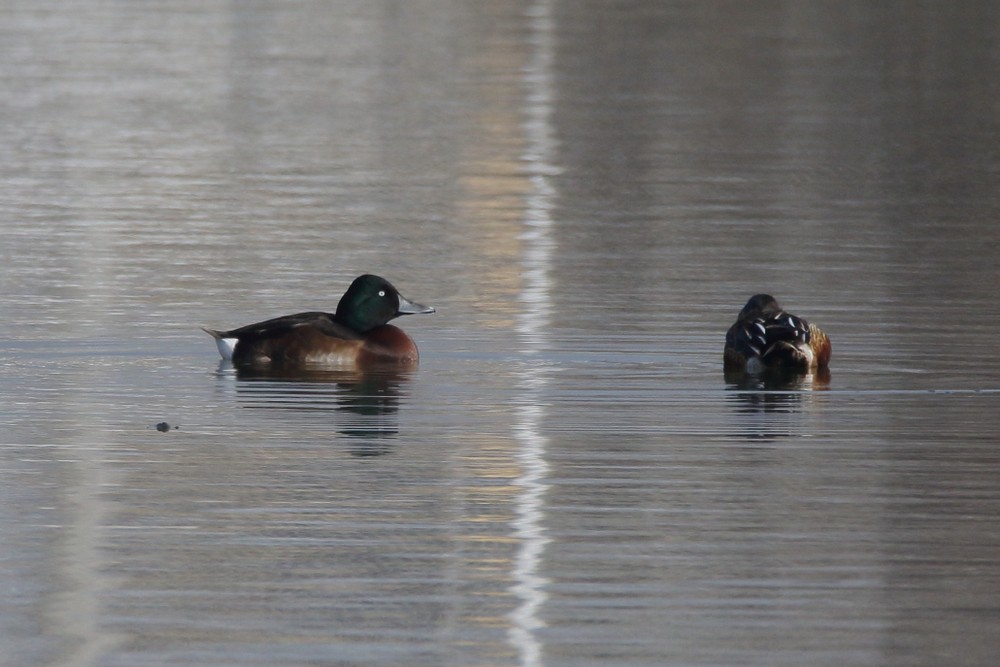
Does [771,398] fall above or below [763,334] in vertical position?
below

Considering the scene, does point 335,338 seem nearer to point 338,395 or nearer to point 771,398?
point 338,395

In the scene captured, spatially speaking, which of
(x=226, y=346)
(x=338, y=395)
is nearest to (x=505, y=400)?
(x=338, y=395)

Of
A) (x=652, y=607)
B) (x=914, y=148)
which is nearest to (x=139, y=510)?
(x=652, y=607)

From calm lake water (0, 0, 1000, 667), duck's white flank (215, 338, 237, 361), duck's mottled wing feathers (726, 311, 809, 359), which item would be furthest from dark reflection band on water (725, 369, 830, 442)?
duck's white flank (215, 338, 237, 361)

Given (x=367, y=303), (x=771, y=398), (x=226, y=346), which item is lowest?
(x=771, y=398)

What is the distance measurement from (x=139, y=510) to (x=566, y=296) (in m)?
7.31

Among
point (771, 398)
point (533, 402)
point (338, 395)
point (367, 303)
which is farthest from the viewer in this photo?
point (367, 303)

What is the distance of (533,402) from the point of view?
42.2ft

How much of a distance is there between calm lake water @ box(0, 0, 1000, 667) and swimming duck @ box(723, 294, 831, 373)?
0.19 m

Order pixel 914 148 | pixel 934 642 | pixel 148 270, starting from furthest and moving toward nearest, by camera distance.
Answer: pixel 914 148, pixel 148 270, pixel 934 642

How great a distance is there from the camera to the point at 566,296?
1702 cm

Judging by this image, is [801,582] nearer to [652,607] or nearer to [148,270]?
[652,607]

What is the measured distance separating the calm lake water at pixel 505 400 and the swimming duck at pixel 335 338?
26 cm

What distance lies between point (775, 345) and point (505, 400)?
1778mm
